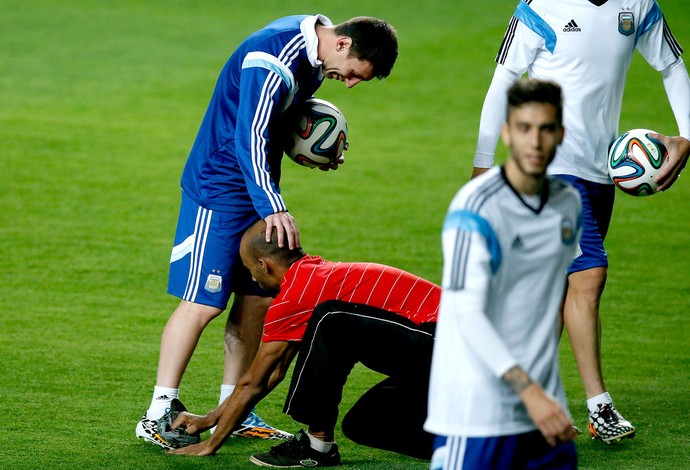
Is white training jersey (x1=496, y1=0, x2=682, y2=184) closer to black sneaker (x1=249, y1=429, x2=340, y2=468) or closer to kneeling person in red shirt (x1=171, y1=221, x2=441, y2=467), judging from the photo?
kneeling person in red shirt (x1=171, y1=221, x2=441, y2=467)

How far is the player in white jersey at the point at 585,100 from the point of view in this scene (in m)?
5.49

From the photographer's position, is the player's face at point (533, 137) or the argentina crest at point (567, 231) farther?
the argentina crest at point (567, 231)

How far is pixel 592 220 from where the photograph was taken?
552 cm

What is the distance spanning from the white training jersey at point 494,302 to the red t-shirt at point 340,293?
1.50 meters

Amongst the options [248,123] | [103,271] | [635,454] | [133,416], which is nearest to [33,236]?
[103,271]

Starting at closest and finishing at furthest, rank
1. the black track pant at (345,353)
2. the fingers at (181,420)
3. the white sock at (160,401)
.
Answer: the black track pant at (345,353) → the fingers at (181,420) → the white sock at (160,401)

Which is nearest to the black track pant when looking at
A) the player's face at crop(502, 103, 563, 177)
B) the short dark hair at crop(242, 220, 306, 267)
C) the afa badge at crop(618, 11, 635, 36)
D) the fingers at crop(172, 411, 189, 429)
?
the short dark hair at crop(242, 220, 306, 267)

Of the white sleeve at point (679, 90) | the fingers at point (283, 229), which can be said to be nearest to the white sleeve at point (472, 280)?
the fingers at point (283, 229)

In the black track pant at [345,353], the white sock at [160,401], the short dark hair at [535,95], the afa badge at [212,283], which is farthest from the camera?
the afa badge at [212,283]

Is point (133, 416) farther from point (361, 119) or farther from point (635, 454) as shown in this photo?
point (361, 119)

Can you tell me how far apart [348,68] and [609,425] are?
2007 millimetres

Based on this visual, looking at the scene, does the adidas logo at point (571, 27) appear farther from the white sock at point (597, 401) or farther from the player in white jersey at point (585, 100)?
the white sock at point (597, 401)

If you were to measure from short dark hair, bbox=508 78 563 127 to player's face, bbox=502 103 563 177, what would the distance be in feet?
0.05

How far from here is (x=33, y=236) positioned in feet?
30.3
